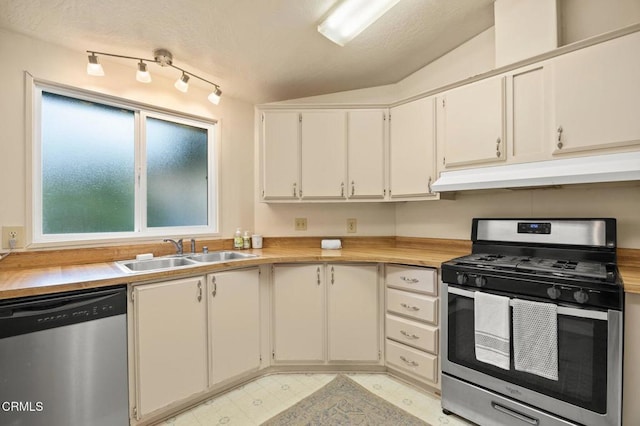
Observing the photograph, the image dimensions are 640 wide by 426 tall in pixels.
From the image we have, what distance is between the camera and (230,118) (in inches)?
106

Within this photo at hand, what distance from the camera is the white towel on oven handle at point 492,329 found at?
1511 millimetres

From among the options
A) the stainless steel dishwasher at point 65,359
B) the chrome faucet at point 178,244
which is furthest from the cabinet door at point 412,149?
the stainless steel dishwasher at point 65,359

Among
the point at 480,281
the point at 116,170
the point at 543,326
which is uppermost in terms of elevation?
the point at 116,170

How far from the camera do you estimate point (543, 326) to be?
1407mm

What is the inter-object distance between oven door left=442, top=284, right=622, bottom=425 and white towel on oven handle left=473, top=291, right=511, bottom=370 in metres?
0.07

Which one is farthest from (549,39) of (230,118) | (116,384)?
(116,384)

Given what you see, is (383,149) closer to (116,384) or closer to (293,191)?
(293,191)

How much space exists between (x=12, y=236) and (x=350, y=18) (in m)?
2.42

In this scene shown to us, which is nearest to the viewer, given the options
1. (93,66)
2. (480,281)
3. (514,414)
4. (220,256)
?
(514,414)

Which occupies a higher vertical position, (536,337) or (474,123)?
(474,123)

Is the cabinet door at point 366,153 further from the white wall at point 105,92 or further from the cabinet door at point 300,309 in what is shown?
the white wall at point 105,92
